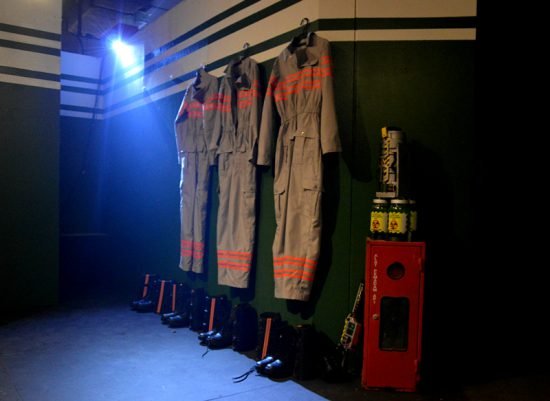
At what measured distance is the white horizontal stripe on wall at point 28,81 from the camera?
15.1 feet

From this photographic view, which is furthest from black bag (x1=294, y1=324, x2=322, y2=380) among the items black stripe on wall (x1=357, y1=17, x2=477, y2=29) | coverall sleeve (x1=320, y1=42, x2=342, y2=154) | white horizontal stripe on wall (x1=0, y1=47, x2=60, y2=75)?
white horizontal stripe on wall (x1=0, y1=47, x2=60, y2=75)

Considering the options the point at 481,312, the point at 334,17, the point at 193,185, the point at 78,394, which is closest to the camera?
the point at 78,394

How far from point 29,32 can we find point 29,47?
15 cm

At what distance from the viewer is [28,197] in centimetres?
475

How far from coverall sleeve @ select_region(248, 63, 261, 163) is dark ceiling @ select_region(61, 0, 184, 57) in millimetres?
2783

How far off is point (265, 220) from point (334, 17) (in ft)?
5.09

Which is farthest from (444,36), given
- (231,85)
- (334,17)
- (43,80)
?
(43,80)

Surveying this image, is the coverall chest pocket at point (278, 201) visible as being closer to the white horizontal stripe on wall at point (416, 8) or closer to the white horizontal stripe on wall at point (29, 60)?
the white horizontal stripe on wall at point (416, 8)

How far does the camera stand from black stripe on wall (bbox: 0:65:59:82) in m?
4.59

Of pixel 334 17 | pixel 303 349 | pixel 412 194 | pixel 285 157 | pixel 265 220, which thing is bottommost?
pixel 303 349

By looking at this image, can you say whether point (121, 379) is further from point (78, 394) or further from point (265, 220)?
point (265, 220)

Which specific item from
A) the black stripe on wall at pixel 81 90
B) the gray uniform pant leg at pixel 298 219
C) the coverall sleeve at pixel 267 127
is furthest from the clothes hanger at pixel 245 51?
the black stripe on wall at pixel 81 90

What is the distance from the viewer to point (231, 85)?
12.3ft

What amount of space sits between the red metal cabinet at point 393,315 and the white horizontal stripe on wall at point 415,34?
1384mm
